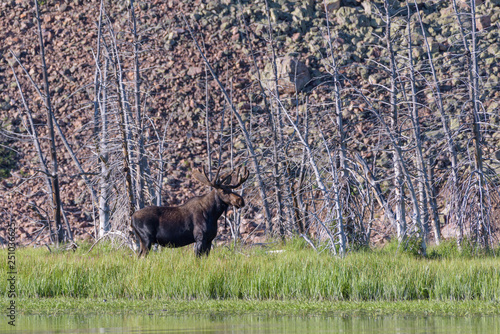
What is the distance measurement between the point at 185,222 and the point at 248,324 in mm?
6906

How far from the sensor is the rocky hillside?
36.1 metres

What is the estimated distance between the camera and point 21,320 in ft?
41.1

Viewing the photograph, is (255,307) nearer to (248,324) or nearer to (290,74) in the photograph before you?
(248,324)

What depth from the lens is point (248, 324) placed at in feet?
39.0

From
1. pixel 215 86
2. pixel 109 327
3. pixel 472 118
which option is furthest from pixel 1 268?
pixel 215 86

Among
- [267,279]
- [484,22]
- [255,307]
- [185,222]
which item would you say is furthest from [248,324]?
[484,22]

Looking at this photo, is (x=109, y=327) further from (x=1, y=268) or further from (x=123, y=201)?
(x=123, y=201)

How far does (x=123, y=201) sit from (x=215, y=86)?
20791 millimetres

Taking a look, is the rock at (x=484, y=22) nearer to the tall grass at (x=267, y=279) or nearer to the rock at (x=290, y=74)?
the rock at (x=290, y=74)

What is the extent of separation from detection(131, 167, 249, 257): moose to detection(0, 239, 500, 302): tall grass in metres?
2.67

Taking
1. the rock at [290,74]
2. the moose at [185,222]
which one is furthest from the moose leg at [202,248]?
the rock at [290,74]

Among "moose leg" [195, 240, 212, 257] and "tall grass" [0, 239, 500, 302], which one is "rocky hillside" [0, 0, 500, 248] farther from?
"tall grass" [0, 239, 500, 302]

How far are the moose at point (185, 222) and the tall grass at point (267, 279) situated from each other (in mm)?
2670

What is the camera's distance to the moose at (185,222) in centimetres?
1841
